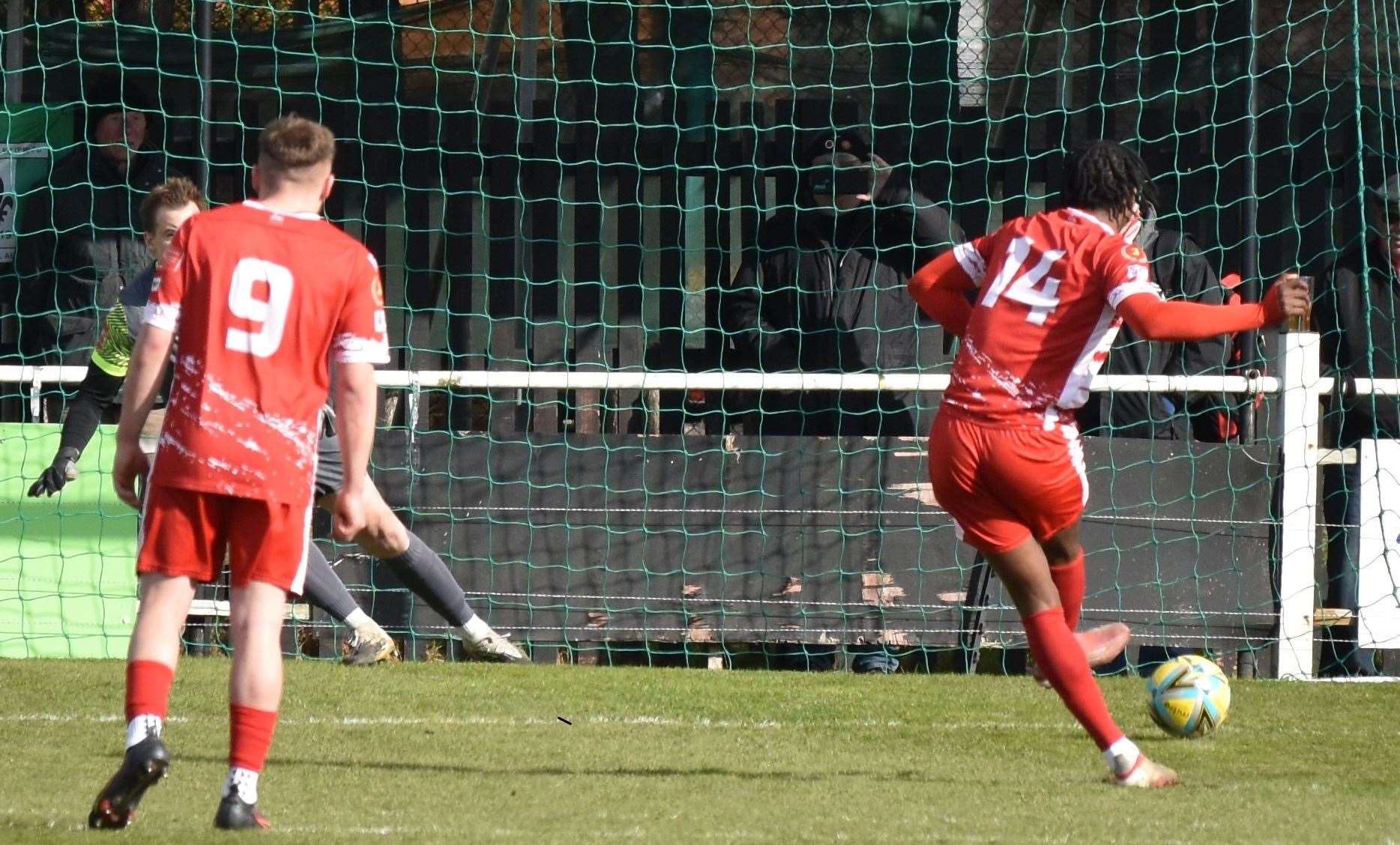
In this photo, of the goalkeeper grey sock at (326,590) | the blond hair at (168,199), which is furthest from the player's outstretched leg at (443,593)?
the blond hair at (168,199)

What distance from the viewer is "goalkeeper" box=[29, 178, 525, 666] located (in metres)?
6.41

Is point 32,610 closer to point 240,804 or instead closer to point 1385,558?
point 240,804

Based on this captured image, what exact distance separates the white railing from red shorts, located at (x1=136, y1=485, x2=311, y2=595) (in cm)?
408

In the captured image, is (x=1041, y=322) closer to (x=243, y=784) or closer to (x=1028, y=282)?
(x=1028, y=282)

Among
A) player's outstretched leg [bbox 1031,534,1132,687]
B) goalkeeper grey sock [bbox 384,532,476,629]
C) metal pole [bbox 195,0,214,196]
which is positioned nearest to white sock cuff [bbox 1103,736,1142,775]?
player's outstretched leg [bbox 1031,534,1132,687]

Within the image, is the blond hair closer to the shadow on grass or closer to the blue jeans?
the shadow on grass

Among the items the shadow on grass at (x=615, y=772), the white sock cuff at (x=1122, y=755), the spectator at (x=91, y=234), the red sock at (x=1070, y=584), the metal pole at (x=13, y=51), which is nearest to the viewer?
the white sock cuff at (x=1122, y=755)

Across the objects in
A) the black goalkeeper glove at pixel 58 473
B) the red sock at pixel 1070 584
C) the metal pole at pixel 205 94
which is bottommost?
the red sock at pixel 1070 584

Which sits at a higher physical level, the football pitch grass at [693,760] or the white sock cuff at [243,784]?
the white sock cuff at [243,784]

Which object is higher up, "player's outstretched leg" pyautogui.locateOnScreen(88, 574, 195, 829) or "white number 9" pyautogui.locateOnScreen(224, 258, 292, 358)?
"white number 9" pyautogui.locateOnScreen(224, 258, 292, 358)

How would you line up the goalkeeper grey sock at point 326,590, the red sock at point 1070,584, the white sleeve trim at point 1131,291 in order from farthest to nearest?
the goalkeeper grey sock at point 326,590, the red sock at point 1070,584, the white sleeve trim at point 1131,291

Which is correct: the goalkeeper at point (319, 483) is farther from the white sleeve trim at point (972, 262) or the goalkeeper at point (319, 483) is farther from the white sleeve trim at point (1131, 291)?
the white sleeve trim at point (1131, 291)

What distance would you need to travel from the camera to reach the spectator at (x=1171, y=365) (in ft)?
28.5

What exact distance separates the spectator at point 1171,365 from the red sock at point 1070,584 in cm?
300
